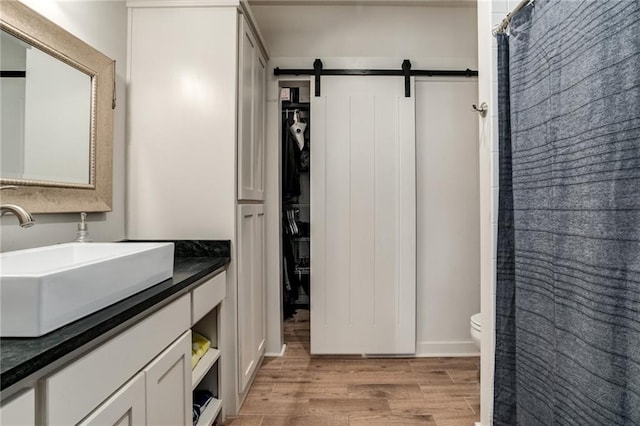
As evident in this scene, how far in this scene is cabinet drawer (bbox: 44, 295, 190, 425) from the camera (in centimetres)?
67

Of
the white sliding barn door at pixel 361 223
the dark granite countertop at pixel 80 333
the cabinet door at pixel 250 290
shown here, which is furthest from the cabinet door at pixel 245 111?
the dark granite countertop at pixel 80 333

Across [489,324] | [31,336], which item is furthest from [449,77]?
[31,336]

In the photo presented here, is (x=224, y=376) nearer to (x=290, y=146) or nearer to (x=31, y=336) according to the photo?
(x=31, y=336)

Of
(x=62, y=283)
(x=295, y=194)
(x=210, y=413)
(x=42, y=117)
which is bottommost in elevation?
(x=210, y=413)

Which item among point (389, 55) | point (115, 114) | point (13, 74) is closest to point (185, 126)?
point (115, 114)

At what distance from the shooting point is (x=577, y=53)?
95 cm

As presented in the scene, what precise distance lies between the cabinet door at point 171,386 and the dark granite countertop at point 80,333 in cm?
18

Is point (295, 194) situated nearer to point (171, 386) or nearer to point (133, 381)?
point (171, 386)

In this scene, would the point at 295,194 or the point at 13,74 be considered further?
the point at 295,194

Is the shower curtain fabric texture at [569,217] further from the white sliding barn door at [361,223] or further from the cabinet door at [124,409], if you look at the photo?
the cabinet door at [124,409]

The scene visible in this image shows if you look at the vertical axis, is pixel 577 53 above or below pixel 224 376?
above

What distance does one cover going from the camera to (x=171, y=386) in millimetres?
1146

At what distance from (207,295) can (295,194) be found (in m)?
1.69

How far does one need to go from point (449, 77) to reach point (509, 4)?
3.40 ft
